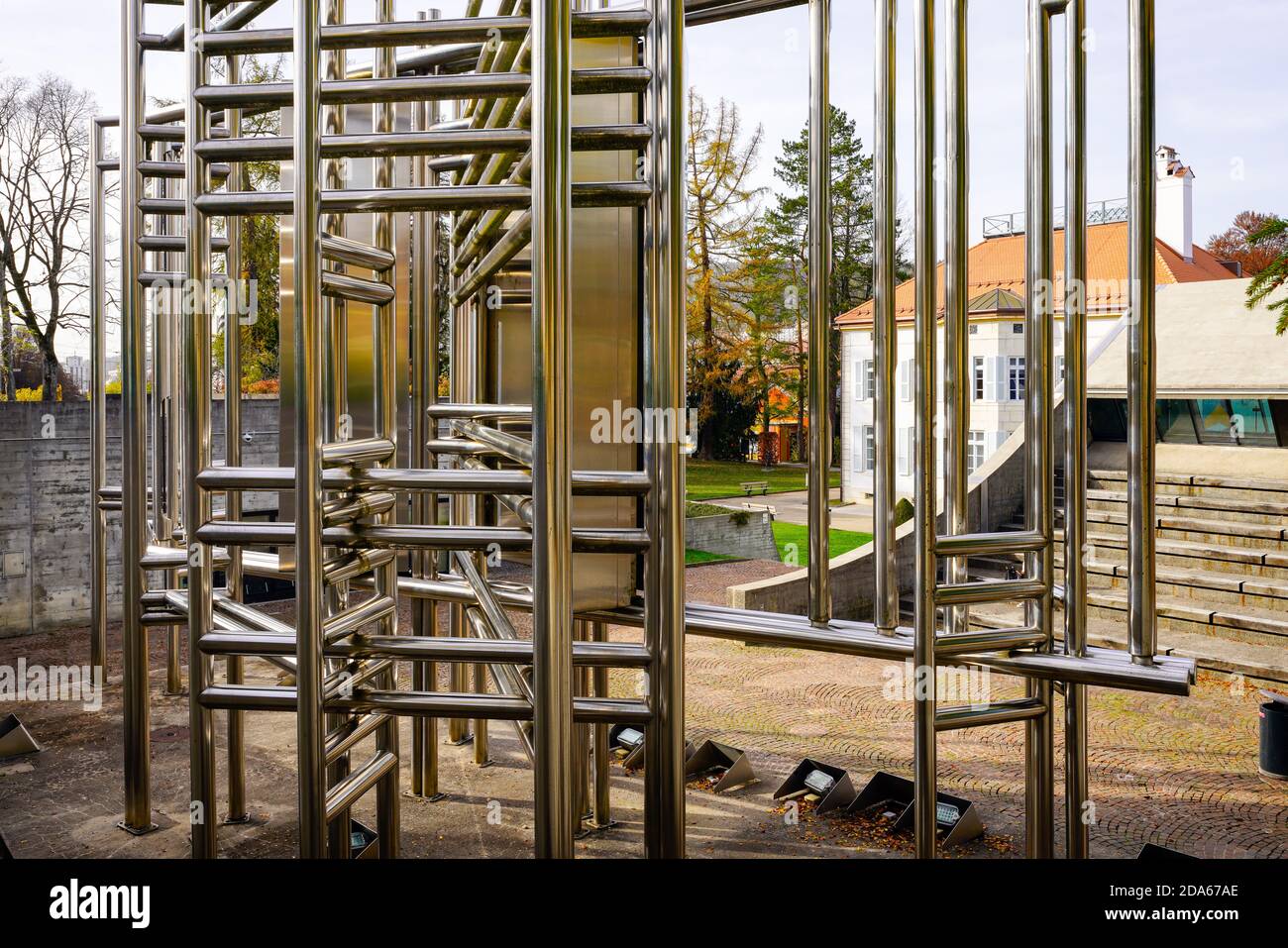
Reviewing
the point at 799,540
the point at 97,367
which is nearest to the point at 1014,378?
the point at 799,540

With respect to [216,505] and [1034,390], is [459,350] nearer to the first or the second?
[1034,390]

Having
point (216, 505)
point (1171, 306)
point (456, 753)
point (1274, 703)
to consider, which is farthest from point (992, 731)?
point (1171, 306)

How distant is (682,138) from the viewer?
2.56 meters

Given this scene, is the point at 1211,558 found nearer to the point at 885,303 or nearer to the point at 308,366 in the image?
the point at 885,303

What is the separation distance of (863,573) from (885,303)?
7.43 metres

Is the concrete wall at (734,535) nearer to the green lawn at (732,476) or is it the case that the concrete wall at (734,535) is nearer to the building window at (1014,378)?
the green lawn at (732,476)

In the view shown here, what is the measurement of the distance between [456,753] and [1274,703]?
515 centimetres

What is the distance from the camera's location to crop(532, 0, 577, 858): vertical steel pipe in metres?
2.36

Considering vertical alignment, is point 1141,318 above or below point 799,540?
above

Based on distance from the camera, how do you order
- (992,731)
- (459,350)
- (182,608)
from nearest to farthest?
1. (182,608)
2. (459,350)
3. (992,731)

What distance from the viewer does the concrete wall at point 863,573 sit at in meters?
10.1

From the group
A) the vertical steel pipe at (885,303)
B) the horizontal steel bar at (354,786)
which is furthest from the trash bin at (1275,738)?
the horizontal steel bar at (354,786)

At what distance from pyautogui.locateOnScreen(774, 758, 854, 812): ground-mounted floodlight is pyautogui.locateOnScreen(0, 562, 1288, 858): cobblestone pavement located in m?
0.10

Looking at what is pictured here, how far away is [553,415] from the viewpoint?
2.38 meters
